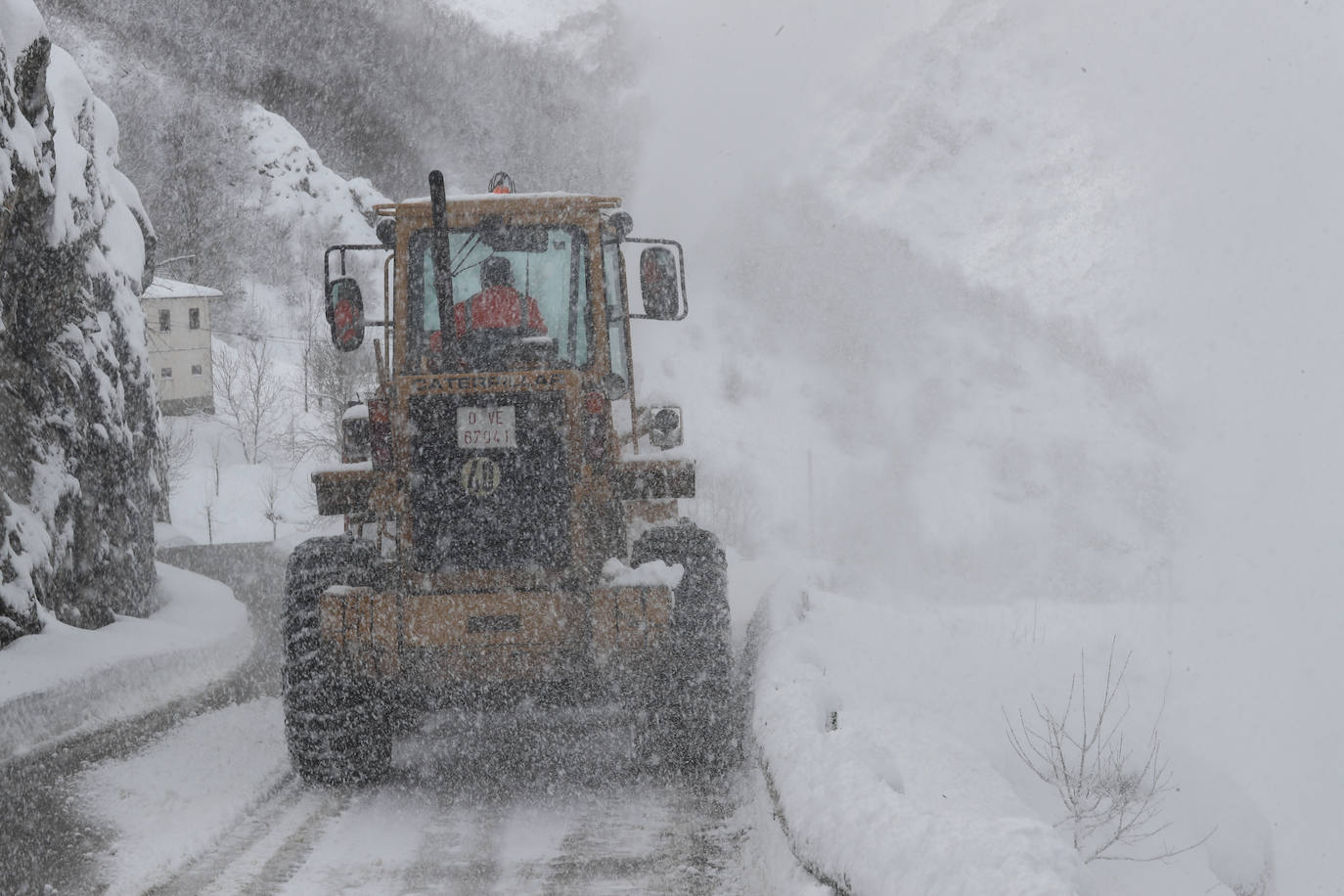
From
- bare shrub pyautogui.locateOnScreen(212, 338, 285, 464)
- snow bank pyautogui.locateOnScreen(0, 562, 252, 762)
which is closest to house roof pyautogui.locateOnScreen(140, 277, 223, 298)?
bare shrub pyautogui.locateOnScreen(212, 338, 285, 464)

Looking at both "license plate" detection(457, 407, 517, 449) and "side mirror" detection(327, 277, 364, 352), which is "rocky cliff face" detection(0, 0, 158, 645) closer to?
"side mirror" detection(327, 277, 364, 352)

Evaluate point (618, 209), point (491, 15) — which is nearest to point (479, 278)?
point (618, 209)

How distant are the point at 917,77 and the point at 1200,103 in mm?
17360

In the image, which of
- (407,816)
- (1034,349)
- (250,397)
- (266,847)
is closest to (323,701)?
(407,816)

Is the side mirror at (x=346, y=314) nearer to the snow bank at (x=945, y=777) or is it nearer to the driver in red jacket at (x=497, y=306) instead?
the driver in red jacket at (x=497, y=306)

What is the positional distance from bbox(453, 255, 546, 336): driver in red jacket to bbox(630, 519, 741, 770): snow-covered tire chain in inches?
51.4

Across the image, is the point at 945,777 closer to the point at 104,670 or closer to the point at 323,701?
the point at 323,701

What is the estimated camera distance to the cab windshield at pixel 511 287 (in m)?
6.69

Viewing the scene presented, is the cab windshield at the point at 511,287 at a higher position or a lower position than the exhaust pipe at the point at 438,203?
lower

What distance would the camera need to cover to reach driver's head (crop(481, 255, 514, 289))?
22.0 ft

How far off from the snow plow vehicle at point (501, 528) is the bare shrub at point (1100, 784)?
2.22m

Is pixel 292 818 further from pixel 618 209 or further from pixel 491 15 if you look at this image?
pixel 491 15

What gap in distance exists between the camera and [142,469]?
14.3 metres

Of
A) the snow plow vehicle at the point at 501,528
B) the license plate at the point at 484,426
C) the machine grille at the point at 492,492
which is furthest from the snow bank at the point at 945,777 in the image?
the license plate at the point at 484,426
